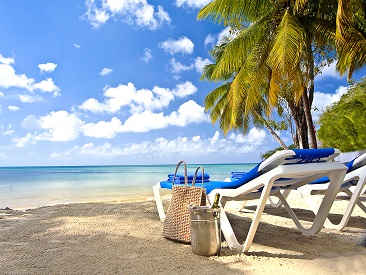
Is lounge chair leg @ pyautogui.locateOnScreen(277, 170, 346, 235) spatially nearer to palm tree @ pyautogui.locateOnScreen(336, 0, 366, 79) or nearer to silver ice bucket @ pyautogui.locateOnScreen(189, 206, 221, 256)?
silver ice bucket @ pyautogui.locateOnScreen(189, 206, 221, 256)

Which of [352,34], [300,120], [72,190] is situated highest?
[352,34]

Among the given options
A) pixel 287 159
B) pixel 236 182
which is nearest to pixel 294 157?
pixel 287 159

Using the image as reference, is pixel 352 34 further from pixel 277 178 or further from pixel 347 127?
pixel 347 127

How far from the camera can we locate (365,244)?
10.6ft

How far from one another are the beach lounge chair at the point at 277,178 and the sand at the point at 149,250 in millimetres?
200

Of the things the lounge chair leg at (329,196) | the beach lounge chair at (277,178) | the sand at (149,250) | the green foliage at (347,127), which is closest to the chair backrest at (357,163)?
the sand at (149,250)

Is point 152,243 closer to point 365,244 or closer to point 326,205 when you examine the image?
point 326,205

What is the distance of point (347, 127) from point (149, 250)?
14.4m

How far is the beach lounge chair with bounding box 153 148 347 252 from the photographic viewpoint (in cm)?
283

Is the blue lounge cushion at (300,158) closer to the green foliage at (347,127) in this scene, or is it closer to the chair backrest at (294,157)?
the chair backrest at (294,157)

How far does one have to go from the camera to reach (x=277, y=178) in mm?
2834

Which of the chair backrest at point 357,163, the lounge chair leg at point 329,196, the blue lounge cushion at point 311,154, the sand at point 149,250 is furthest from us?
the chair backrest at point 357,163

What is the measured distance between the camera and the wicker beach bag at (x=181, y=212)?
10.7ft

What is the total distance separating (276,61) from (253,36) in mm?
2070
